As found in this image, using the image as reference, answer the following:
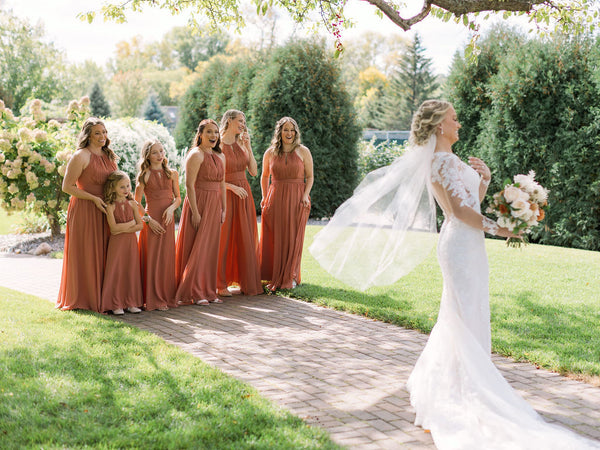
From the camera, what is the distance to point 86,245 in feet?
25.2

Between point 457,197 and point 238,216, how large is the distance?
5079 mm

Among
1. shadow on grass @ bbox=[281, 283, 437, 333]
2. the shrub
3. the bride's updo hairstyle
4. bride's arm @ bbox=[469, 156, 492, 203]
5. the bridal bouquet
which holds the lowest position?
shadow on grass @ bbox=[281, 283, 437, 333]

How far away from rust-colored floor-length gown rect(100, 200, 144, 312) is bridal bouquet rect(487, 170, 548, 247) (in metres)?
4.85

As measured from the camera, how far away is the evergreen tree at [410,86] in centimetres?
5581

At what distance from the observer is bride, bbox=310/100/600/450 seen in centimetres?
411

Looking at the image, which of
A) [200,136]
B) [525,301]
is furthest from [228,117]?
[525,301]

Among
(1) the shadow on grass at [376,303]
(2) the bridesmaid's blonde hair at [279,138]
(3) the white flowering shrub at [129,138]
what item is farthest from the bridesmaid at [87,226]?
(3) the white flowering shrub at [129,138]

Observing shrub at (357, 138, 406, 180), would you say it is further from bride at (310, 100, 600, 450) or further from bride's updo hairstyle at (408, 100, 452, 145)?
bride's updo hairstyle at (408, 100, 452, 145)

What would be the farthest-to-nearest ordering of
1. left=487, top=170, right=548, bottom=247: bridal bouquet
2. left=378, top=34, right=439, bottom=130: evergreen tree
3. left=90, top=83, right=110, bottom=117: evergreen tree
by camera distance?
left=378, top=34, right=439, bottom=130: evergreen tree → left=90, top=83, right=110, bottom=117: evergreen tree → left=487, top=170, right=548, bottom=247: bridal bouquet

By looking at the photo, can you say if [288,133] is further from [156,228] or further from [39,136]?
[39,136]

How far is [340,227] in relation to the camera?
A: 5.26 meters

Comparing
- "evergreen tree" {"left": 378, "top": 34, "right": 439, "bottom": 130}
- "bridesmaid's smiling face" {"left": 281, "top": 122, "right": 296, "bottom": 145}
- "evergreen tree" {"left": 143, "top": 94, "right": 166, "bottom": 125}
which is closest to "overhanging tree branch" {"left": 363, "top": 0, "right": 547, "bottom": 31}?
"bridesmaid's smiling face" {"left": 281, "top": 122, "right": 296, "bottom": 145}

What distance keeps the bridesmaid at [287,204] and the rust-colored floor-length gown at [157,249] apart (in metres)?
1.68

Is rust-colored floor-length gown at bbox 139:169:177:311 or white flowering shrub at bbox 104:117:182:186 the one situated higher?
white flowering shrub at bbox 104:117:182:186
